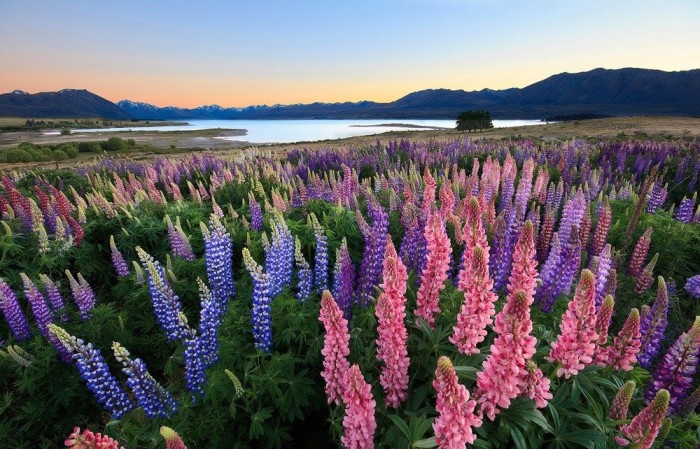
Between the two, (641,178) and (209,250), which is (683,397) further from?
(641,178)

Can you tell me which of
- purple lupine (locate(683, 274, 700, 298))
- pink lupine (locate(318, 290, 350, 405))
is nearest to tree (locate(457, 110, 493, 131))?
purple lupine (locate(683, 274, 700, 298))

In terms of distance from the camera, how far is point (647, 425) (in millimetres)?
1973

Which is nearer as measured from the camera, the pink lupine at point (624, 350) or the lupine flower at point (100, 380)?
the pink lupine at point (624, 350)

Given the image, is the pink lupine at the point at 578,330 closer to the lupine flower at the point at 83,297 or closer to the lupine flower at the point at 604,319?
the lupine flower at the point at 604,319

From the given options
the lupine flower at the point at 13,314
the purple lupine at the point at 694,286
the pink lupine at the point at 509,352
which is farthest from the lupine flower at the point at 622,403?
the lupine flower at the point at 13,314

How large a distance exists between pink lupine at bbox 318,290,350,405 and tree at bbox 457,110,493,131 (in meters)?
47.1

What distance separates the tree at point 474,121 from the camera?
45281mm

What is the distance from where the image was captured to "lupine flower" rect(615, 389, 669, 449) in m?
1.88

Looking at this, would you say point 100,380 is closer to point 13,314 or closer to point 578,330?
point 13,314

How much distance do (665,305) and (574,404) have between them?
141 centimetres

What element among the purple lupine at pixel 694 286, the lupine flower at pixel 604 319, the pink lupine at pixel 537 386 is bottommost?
the purple lupine at pixel 694 286

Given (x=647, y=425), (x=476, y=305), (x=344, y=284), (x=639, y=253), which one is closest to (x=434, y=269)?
(x=476, y=305)

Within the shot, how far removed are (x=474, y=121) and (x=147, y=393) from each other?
47.6m

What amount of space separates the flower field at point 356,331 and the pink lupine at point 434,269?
0.07 ft
